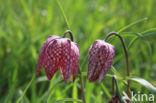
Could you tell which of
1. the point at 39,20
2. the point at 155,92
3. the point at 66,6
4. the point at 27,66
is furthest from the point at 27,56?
the point at 155,92

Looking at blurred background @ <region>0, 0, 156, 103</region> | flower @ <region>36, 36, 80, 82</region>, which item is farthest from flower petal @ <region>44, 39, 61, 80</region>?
blurred background @ <region>0, 0, 156, 103</region>

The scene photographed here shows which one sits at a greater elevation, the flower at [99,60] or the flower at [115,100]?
the flower at [99,60]

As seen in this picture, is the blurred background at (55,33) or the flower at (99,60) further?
the blurred background at (55,33)

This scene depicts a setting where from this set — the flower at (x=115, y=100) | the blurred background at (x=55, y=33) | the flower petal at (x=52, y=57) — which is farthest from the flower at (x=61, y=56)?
the blurred background at (x=55, y=33)

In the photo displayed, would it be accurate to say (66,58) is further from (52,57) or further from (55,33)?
(55,33)

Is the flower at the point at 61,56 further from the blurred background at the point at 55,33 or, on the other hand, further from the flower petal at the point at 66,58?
the blurred background at the point at 55,33

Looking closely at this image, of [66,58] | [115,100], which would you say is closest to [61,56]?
[66,58]
